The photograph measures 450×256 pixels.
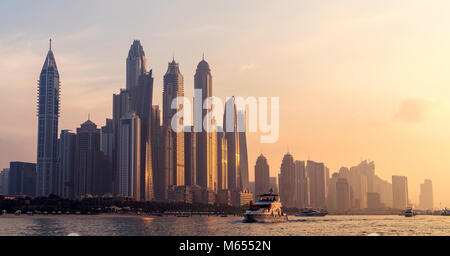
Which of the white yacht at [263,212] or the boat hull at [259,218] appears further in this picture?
the white yacht at [263,212]

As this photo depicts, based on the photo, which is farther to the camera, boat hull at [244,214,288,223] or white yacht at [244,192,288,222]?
white yacht at [244,192,288,222]

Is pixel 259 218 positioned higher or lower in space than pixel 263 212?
lower

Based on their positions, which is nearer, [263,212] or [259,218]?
[259,218]
